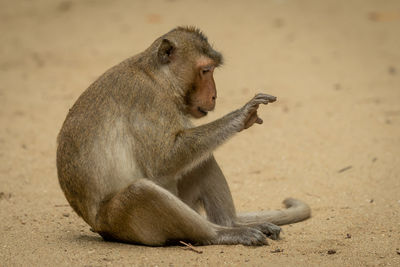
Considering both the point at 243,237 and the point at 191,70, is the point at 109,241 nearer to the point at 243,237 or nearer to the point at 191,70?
the point at 243,237

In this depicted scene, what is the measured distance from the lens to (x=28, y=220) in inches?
250

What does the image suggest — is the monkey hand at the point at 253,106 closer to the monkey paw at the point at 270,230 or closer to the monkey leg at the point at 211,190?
the monkey leg at the point at 211,190

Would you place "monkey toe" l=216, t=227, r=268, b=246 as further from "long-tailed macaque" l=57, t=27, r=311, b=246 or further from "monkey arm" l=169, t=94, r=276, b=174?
"monkey arm" l=169, t=94, r=276, b=174

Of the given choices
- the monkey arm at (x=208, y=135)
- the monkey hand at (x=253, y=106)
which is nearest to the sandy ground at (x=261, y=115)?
the monkey arm at (x=208, y=135)

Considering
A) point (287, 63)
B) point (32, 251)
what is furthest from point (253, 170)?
point (287, 63)

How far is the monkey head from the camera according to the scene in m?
5.78

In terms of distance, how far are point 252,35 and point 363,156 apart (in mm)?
6268

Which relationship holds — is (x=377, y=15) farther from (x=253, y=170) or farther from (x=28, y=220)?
(x=28, y=220)

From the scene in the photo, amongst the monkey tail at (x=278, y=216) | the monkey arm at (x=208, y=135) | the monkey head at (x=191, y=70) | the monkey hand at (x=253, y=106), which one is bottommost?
the monkey tail at (x=278, y=216)

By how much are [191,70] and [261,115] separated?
4352mm

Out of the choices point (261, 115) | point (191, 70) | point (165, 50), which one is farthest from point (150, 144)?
point (261, 115)

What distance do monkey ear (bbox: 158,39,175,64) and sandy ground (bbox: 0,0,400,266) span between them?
1654 millimetres

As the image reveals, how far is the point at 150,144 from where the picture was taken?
544 cm

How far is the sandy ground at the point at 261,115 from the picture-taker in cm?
551
